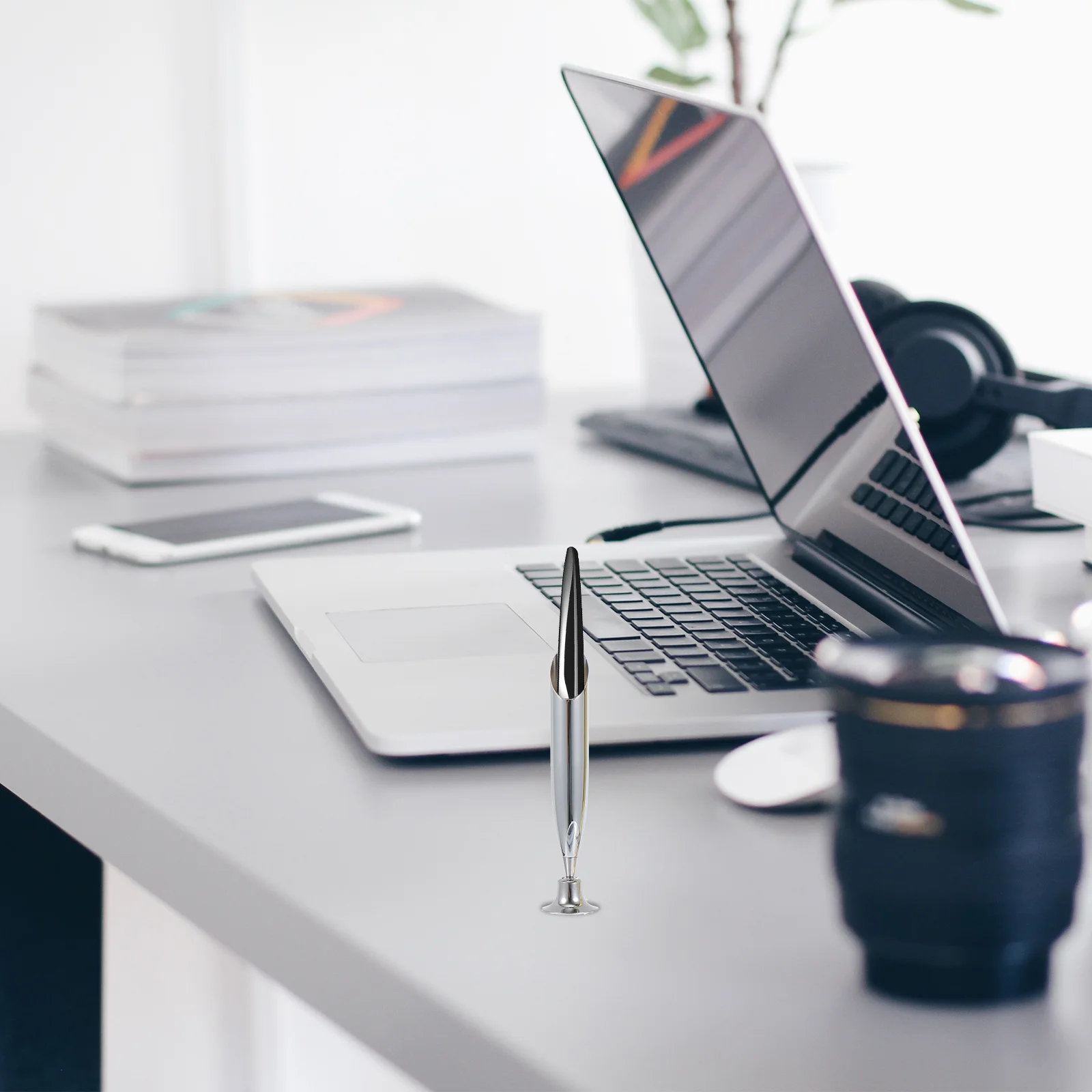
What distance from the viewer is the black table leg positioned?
0.95 m

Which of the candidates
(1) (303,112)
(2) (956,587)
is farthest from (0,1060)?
(1) (303,112)

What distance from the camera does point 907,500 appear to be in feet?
1.98

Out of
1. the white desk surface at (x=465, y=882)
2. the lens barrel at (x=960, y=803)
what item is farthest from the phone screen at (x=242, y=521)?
the lens barrel at (x=960, y=803)

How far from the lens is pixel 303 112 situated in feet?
5.22

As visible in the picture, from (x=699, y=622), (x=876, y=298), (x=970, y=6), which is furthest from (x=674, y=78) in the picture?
(x=699, y=622)

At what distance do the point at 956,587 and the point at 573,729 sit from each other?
182 millimetres

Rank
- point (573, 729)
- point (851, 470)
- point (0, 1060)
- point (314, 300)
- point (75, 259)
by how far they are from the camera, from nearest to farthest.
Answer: point (573, 729), point (851, 470), point (0, 1060), point (314, 300), point (75, 259)

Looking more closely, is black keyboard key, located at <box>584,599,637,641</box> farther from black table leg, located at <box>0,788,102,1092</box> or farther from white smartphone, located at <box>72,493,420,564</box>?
black table leg, located at <box>0,788,102,1092</box>

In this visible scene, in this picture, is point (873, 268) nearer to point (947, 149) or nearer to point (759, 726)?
point (947, 149)

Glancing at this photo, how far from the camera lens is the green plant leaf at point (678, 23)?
136 centimetres

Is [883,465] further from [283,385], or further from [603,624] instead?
[283,385]

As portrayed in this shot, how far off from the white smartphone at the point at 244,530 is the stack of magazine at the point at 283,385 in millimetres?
150

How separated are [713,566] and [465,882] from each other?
1.21 ft

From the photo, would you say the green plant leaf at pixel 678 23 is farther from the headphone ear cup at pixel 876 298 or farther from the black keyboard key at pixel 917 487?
the black keyboard key at pixel 917 487
